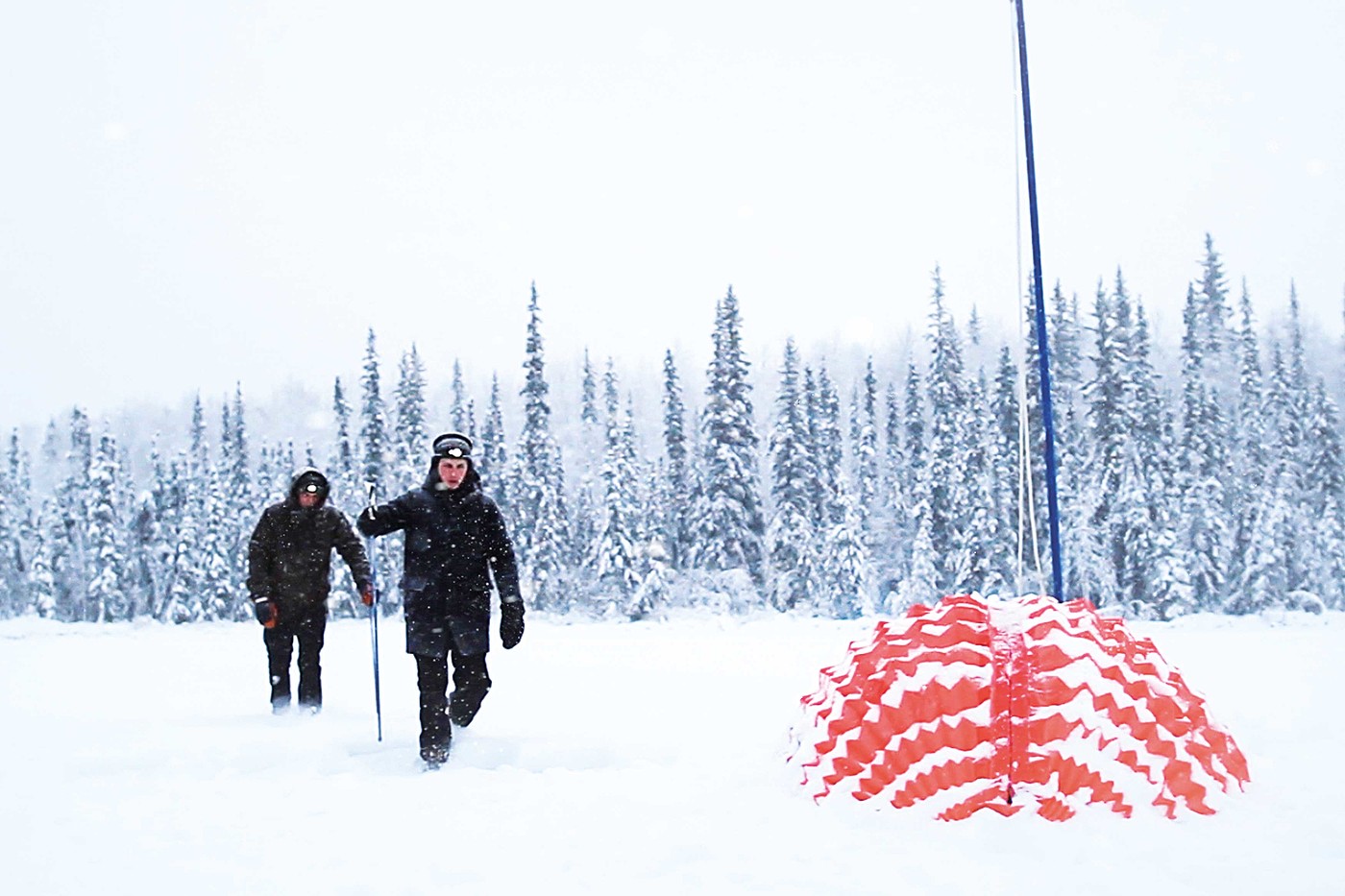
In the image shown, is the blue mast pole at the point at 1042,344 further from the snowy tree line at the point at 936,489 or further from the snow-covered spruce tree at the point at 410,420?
the snow-covered spruce tree at the point at 410,420

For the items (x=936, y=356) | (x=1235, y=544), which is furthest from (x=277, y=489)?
(x=1235, y=544)

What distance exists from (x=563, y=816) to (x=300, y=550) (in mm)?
5047

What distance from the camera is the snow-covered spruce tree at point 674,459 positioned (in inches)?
1982

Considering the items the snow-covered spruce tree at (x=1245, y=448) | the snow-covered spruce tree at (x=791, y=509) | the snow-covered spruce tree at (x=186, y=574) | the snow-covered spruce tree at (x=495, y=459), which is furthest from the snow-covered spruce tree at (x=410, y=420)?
the snow-covered spruce tree at (x=1245, y=448)

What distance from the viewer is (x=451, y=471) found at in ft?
22.0

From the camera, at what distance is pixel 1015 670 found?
4609 mm

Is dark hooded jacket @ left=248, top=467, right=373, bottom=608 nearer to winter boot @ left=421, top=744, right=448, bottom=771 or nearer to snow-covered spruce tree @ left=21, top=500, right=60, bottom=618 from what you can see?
winter boot @ left=421, top=744, right=448, bottom=771

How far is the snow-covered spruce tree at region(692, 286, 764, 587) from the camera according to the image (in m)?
44.7

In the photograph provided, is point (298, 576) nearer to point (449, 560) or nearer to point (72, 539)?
point (449, 560)

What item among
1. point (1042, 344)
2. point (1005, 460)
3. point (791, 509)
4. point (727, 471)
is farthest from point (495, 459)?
point (1042, 344)

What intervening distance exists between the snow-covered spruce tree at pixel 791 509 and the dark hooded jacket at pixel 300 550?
38.7 metres

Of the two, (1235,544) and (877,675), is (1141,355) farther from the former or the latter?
(877,675)

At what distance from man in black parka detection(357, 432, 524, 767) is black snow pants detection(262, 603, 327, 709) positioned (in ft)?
7.11

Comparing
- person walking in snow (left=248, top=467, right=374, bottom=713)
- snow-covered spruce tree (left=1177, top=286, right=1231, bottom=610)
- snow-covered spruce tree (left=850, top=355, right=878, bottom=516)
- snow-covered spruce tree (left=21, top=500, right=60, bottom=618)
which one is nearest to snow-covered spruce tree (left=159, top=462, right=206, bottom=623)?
snow-covered spruce tree (left=21, top=500, right=60, bottom=618)
